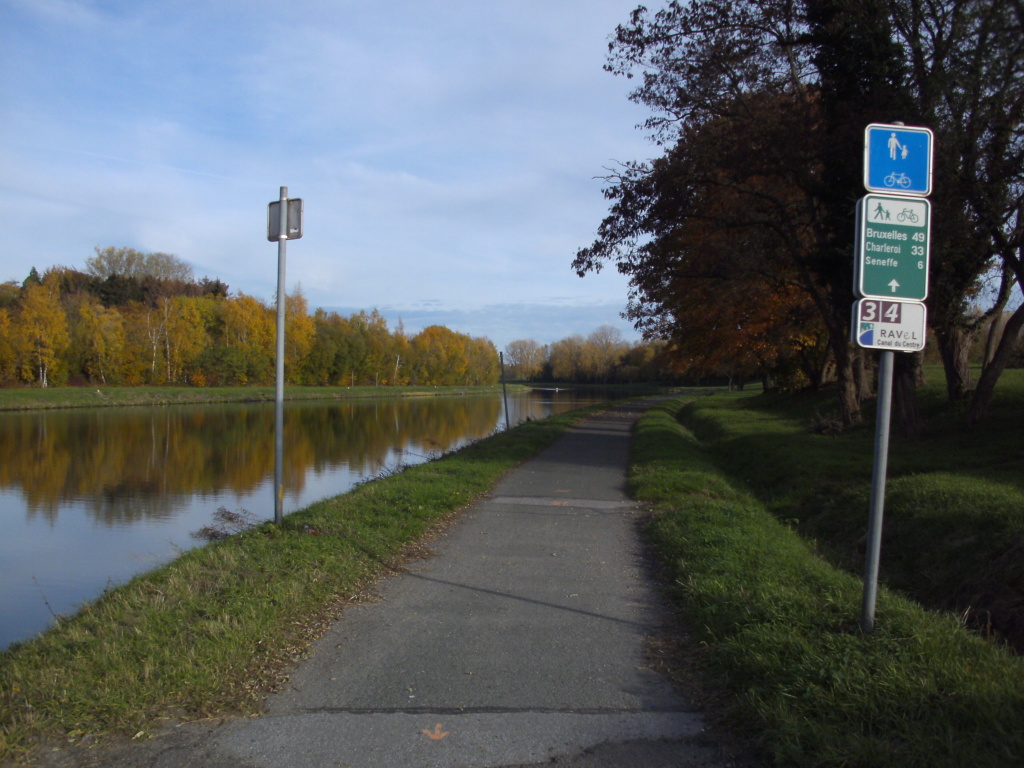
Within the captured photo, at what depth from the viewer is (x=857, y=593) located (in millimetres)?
5570

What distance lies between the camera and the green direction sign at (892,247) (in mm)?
4430

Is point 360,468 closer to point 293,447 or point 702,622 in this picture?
point 293,447

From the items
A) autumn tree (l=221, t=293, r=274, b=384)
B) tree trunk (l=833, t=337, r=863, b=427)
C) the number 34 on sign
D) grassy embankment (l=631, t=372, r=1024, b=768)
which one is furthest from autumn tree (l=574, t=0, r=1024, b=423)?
autumn tree (l=221, t=293, r=274, b=384)

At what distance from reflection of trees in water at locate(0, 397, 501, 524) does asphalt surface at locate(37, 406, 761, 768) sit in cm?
868

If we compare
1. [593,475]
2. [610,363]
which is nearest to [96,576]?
[593,475]

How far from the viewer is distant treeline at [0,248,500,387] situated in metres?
54.1

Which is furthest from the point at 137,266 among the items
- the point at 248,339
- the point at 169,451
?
the point at 169,451

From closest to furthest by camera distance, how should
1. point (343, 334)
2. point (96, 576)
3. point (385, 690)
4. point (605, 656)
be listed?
point (385, 690) → point (605, 656) → point (96, 576) → point (343, 334)

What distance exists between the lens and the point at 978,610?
6.38 m

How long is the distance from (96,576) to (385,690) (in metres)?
6.37

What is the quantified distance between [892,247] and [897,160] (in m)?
0.58

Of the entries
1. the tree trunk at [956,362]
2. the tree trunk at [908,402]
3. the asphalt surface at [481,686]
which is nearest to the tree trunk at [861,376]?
the tree trunk at [956,362]

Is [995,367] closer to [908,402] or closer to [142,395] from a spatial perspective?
[908,402]

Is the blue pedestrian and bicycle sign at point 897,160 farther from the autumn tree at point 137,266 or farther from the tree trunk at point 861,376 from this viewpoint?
the autumn tree at point 137,266
